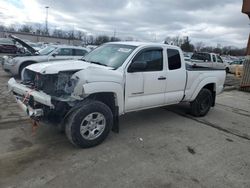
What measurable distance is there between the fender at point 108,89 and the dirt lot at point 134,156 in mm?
780

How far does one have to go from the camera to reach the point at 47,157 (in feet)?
13.3

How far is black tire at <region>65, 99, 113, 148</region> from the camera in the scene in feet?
13.5

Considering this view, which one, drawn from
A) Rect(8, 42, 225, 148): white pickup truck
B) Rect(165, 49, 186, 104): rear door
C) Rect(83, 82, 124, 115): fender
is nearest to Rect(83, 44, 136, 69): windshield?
Rect(8, 42, 225, 148): white pickup truck

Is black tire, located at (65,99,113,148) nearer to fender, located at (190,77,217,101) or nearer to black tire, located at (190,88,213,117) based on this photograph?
fender, located at (190,77,217,101)

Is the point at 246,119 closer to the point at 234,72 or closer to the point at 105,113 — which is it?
the point at 105,113

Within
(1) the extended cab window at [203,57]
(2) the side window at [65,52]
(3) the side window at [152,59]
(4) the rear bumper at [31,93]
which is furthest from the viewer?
(1) the extended cab window at [203,57]

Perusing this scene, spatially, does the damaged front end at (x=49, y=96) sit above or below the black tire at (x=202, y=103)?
above

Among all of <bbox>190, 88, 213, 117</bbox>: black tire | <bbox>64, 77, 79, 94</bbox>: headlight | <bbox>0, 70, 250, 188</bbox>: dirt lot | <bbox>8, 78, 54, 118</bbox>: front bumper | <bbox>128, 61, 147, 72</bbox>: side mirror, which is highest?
<bbox>128, 61, 147, 72</bbox>: side mirror

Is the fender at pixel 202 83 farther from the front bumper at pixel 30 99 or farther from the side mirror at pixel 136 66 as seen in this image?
the front bumper at pixel 30 99

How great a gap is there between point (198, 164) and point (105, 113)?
5.86 ft

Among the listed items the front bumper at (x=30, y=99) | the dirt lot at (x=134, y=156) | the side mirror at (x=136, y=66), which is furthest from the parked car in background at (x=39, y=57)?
the side mirror at (x=136, y=66)

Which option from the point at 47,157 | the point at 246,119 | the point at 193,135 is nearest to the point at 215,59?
Answer: the point at 246,119

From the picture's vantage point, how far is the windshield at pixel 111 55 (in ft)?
16.4

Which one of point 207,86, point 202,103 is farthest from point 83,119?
point 207,86
